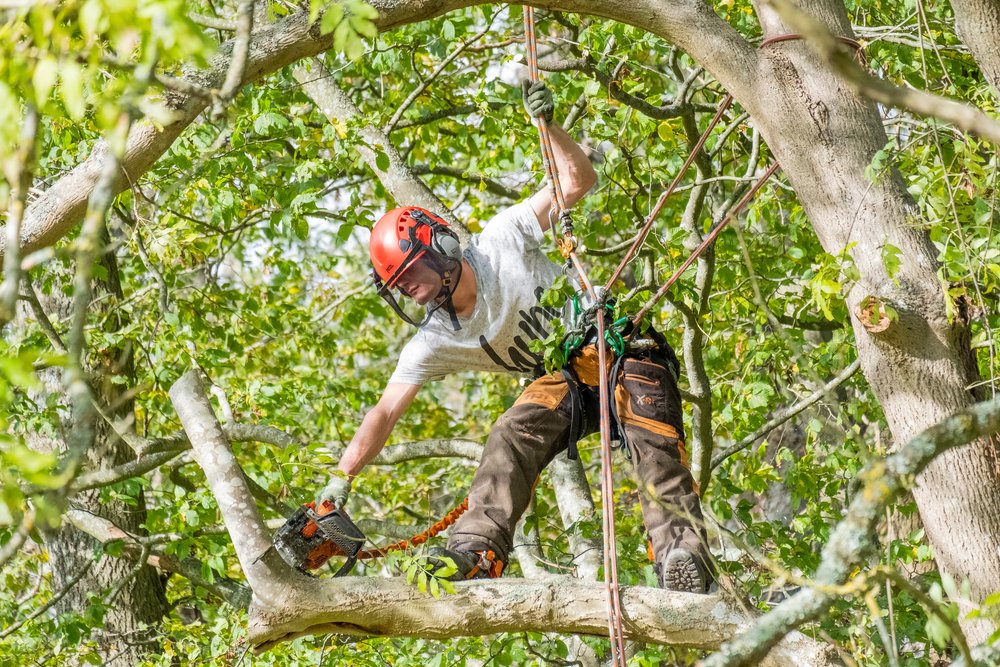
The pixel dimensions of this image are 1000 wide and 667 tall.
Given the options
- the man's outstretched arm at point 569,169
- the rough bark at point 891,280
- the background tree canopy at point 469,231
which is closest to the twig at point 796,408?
the background tree canopy at point 469,231

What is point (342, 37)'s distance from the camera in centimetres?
216

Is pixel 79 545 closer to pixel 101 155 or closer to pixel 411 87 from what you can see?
pixel 411 87

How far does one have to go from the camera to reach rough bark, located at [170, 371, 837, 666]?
307cm

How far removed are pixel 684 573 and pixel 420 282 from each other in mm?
1449

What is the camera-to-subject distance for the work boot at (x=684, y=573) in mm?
3678

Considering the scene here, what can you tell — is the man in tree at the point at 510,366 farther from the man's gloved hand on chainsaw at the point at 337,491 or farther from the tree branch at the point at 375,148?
the tree branch at the point at 375,148

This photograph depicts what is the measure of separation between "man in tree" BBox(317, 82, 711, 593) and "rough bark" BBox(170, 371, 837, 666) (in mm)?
661

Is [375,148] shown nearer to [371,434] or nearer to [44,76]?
[371,434]

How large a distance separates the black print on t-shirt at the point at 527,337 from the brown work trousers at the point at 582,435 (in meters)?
0.11

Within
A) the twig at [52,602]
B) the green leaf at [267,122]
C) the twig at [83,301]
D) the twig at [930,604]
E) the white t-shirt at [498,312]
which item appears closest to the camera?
the twig at [83,301]

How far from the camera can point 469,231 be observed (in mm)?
5719

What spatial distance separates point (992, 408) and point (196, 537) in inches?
159

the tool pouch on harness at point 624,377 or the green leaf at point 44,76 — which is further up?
the tool pouch on harness at point 624,377

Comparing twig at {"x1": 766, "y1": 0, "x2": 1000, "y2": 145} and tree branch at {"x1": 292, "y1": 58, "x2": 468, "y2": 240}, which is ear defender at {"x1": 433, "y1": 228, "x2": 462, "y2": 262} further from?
twig at {"x1": 766, "y1": 0, "x2": 1000, "y2": 145}
